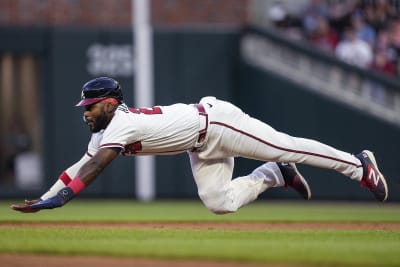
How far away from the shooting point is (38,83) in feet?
55.3

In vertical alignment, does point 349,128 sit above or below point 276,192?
above

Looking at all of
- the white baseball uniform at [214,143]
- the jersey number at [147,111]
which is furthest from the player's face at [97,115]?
the jersey number at [147,111]

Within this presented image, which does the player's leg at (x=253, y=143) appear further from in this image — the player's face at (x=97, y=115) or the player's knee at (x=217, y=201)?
the player's face at (x=97, y=115)

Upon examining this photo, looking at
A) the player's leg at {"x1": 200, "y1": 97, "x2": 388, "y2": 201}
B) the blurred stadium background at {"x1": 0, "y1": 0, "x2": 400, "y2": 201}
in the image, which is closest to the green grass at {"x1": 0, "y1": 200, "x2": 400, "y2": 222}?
the blurred stadium background at {"x1": 0, "y1": 0, "x2": 400, "y2": 201}

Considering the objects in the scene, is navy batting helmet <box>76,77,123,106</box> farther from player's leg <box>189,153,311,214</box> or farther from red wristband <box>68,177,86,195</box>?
player's leg <box>189,153,311,214</box>

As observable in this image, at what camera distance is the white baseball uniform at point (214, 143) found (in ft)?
25.7

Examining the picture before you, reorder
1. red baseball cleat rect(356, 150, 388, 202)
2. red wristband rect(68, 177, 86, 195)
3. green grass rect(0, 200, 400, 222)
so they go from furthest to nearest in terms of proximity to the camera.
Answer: green grass rect(0, 200, 400, 222) → red baseball cleat rect(356, 150, 388, 202) → red wristband rect(68, 177, 86, 195)

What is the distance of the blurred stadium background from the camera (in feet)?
51.0

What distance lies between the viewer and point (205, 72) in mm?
16531

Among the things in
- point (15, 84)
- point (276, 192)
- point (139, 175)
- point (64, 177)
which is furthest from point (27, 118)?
point (64, 177)

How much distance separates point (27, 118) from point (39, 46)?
1375 millimetres

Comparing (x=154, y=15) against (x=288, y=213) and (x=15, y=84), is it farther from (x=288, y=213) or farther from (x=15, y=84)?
(x=288, y=213)

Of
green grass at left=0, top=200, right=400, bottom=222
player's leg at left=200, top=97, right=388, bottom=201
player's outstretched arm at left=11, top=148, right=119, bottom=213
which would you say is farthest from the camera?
green grass at left=0, top=200, right=400, bottom=222

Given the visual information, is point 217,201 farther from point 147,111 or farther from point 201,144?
point 147,111
